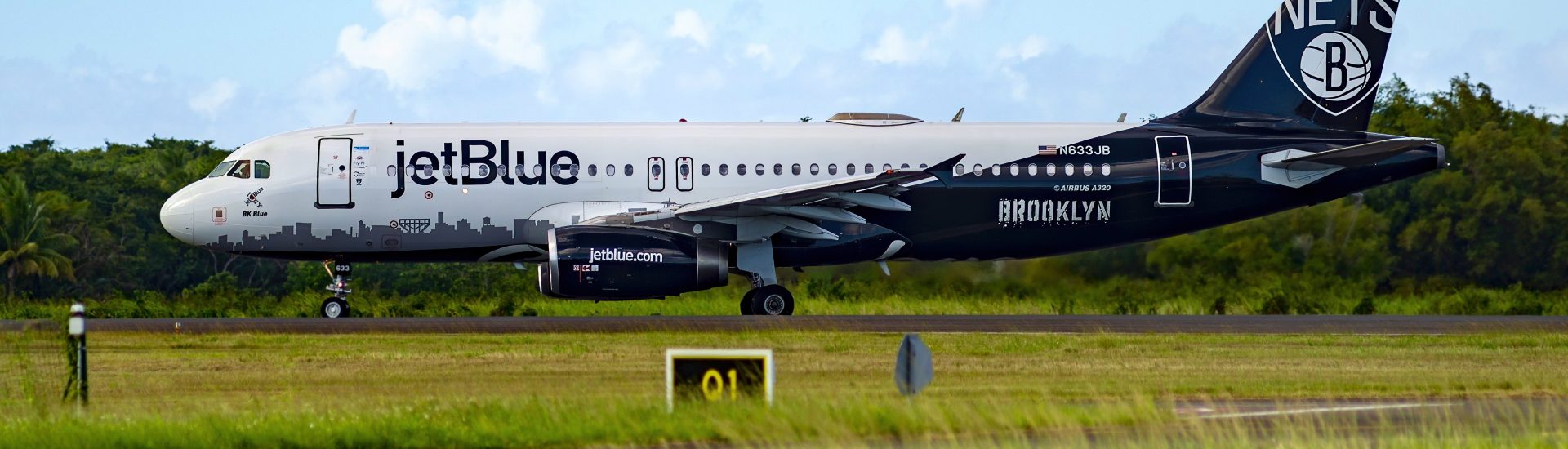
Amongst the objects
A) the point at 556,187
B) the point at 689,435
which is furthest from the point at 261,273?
the point at 689,435

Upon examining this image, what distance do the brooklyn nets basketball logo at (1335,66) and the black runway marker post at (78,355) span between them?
18.7 meters

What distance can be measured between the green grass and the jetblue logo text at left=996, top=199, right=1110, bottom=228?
557 centimetres

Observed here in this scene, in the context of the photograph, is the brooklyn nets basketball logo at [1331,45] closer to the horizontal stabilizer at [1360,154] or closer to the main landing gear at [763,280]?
the horizontal stabilizer at [1360,154]

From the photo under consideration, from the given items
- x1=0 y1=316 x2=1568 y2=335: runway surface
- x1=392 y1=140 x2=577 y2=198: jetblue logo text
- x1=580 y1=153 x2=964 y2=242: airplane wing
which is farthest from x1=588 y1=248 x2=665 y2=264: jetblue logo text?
x1=392 y1=140 x2=577 y2=198: jetblue logo text

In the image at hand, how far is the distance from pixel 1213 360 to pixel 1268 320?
673 cm

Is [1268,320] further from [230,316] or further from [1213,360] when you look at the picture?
[230,316]

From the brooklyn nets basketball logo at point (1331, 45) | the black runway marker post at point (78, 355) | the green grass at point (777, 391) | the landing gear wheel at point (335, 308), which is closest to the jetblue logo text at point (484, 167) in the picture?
the landing gear wheel at point (335, 308)

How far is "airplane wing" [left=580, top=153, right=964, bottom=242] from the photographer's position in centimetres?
2339

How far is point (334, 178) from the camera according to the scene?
2492 cm

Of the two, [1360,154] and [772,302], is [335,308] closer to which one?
[772,302]

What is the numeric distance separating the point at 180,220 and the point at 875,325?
34.3ft

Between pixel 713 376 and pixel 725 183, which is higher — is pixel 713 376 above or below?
below

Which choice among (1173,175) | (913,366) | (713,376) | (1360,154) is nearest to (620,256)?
(1173,175)

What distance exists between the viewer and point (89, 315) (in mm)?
26953
